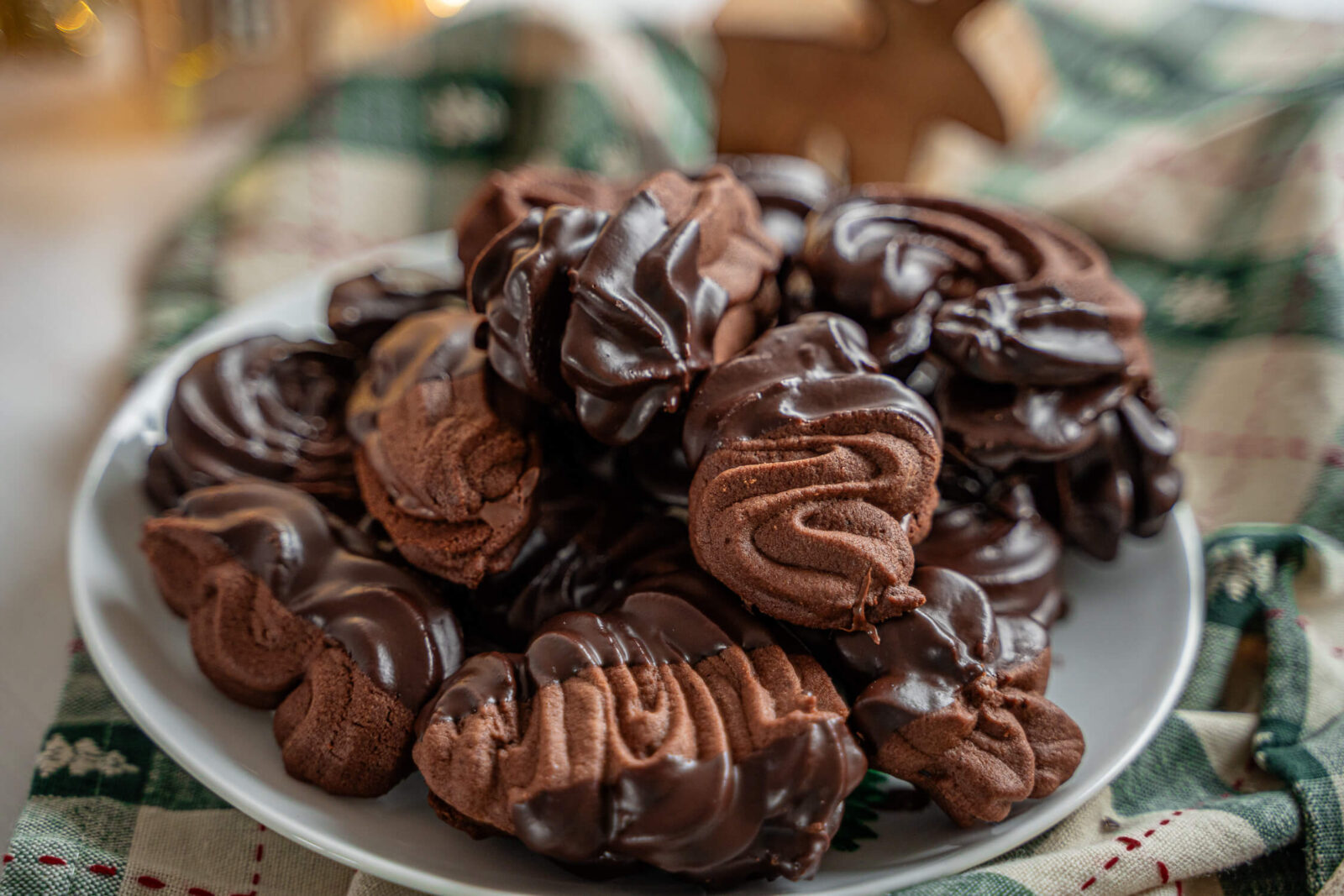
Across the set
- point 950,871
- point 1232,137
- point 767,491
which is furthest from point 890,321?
point 1232,137

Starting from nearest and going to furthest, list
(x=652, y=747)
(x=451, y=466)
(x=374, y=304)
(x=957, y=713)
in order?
(x=652, y=747) < (x=957, y=713) < (x=451, y=466) < (x=374, y=304)

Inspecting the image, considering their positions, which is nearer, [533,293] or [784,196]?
[533,293]

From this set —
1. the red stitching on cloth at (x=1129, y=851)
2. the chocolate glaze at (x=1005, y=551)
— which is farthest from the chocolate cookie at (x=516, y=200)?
the red stitching on cloth at (x=1129, y=851)

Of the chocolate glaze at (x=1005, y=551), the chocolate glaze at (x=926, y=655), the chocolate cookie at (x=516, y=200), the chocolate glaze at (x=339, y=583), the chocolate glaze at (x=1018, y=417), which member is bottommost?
the chocolate glaze at (x=339, y=583)

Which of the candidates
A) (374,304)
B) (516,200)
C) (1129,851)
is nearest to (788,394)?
(516,200)

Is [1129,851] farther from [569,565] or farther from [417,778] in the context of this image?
[417,778]

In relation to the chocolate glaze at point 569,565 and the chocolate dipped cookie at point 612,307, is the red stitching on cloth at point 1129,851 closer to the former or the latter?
the chocolate glaze at point 569,565
